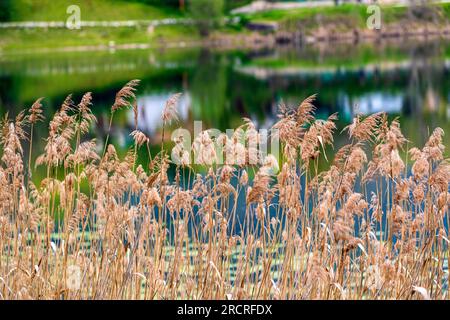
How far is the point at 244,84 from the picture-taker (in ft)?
210

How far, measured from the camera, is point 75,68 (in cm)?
8375

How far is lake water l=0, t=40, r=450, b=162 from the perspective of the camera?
44.1 meters

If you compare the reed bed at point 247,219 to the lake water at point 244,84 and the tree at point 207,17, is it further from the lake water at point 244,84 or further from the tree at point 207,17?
the tree at point 207,17

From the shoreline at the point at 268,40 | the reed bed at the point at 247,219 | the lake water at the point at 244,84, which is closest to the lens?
the reed bed at the point at 247,219

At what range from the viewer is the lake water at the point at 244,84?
44.1 m

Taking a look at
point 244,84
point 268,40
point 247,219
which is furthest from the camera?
point 268,40

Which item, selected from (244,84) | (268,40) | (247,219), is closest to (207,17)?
(268,40)

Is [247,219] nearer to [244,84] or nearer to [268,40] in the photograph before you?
[244,84]

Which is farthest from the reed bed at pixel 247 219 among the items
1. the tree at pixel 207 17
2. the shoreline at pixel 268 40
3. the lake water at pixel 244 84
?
the tree at pixel 207 17

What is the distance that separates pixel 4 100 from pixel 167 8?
333 ft

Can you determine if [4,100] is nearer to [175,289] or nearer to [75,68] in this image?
[75,68]

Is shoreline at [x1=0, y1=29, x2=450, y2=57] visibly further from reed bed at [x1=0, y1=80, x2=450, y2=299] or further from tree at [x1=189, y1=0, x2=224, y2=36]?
reed bed at [x1=0, y1=80, x2=450, y2=299]
